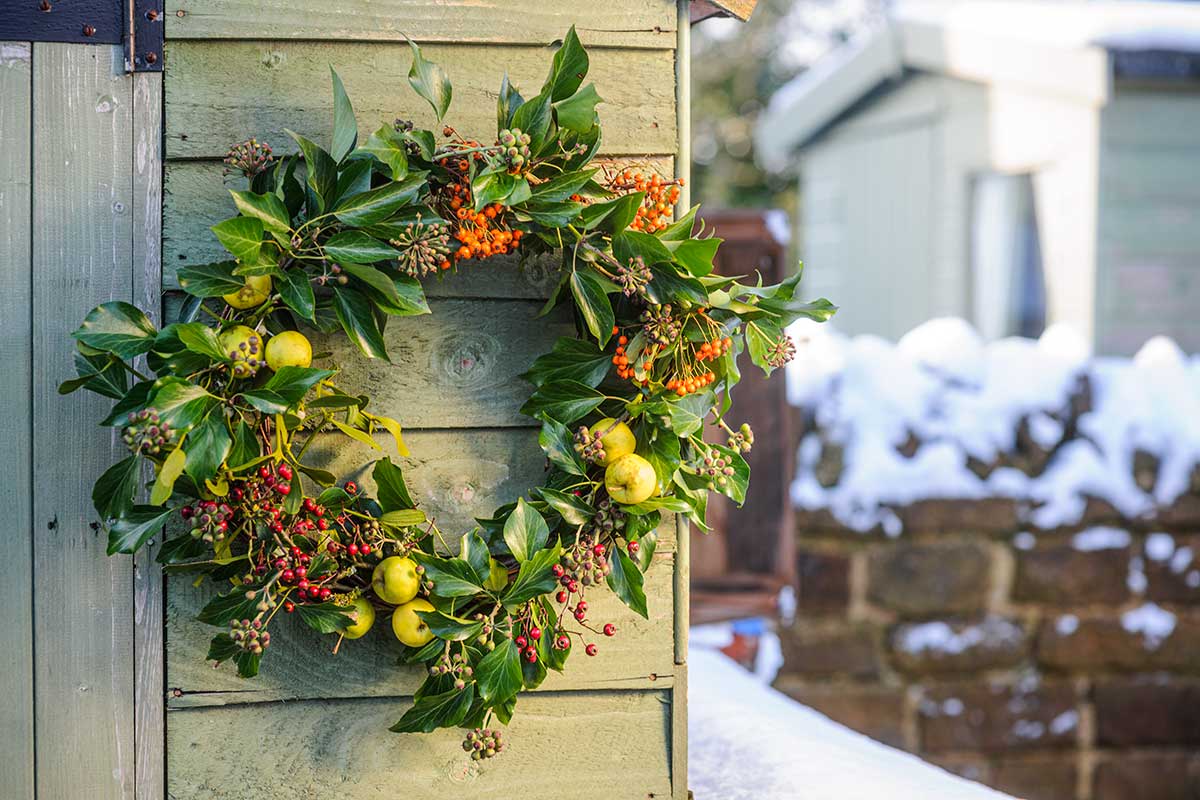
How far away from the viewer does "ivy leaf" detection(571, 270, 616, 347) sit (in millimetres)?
1313

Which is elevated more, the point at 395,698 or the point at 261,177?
the point at 261,177

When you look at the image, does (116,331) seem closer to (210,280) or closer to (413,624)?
(210,280)

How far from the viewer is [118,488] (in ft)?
4.11

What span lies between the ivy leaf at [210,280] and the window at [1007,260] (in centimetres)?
473

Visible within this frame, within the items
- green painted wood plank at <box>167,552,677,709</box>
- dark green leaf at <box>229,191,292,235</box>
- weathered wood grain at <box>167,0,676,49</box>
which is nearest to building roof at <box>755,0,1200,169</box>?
weathered wood grain at <box>167,0,676,49</box>

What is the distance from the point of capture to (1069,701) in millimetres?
3264

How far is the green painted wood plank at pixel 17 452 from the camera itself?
1.34 metres

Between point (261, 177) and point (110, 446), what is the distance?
1.23 feet

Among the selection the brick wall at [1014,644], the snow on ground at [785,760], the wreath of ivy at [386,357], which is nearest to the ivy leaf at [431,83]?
the wreath of ivy at [386,357]

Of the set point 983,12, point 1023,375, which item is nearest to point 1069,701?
point 1023,375

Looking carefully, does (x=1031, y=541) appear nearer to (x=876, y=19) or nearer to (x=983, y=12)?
(x=983, y=12)

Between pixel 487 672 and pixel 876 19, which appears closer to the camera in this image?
pixel 487 672

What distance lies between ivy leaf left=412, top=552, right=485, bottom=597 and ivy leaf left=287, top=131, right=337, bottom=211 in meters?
0.42

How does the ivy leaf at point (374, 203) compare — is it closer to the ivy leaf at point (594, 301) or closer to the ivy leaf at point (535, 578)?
the ivy leaf at point (594, 301)
